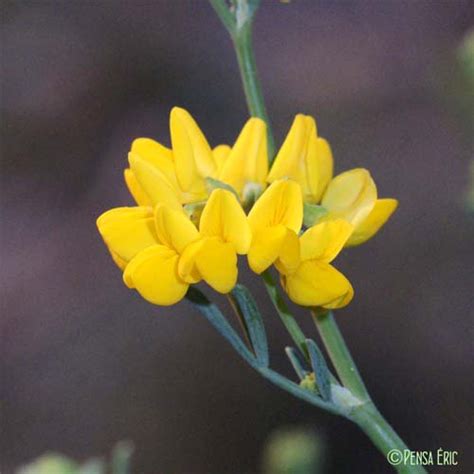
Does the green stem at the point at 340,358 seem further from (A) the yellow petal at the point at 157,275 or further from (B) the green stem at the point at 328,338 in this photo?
(A) the yellow petal at the point at 157,275

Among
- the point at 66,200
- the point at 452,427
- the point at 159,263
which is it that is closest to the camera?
the point at 159,263

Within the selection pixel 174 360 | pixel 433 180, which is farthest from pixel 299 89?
pixel 174 360

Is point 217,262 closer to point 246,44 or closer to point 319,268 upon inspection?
point 319,268

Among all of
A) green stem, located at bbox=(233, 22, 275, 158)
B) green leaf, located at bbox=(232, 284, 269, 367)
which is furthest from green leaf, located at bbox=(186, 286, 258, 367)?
green stem, located at bbox=(233, 22, 275, 158)

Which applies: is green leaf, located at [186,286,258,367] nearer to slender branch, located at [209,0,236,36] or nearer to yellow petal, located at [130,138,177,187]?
yellow petal, located at [130,138,177,187]

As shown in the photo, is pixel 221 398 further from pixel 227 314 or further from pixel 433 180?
pixel 433 180
